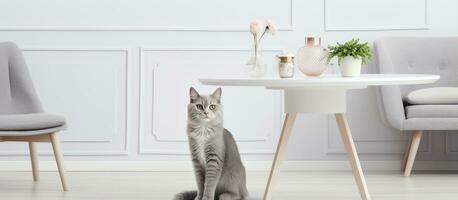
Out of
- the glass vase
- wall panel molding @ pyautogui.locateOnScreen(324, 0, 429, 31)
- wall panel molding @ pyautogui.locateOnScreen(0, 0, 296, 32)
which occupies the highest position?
wall panel molding @ pyautogui.locateOnScreen(324, 0, 429, 31)

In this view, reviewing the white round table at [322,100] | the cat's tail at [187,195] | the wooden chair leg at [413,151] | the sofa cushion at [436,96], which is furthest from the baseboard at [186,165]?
the white round table at [322,100]

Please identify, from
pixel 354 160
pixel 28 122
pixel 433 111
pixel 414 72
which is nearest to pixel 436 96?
pixel 433 111

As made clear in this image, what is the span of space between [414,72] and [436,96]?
403 mm

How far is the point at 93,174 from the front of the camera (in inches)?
155

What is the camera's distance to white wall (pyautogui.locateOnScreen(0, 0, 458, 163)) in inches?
162

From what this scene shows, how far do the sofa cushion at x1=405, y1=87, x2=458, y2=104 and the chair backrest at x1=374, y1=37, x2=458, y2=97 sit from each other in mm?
241

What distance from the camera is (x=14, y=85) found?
144 inches

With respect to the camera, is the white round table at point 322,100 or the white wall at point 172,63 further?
the white wall at point 172,63

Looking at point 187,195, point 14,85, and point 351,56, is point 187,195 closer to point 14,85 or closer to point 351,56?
point 351,56

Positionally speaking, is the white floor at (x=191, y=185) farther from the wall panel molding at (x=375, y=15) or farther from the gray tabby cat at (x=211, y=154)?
the wall panel molding at (x=375, y=15)

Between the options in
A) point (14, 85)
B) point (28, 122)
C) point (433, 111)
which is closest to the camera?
point (28, 122)

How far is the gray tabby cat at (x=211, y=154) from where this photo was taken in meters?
2.75

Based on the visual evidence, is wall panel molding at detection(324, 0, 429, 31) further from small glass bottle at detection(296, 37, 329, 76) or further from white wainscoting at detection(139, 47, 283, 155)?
small glass bottle at detection(296, 37, 329, 76)

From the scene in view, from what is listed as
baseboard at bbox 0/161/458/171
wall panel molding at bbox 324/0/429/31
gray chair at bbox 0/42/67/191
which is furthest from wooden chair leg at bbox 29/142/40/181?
wall panel molding at bbox 324/0/429/31
